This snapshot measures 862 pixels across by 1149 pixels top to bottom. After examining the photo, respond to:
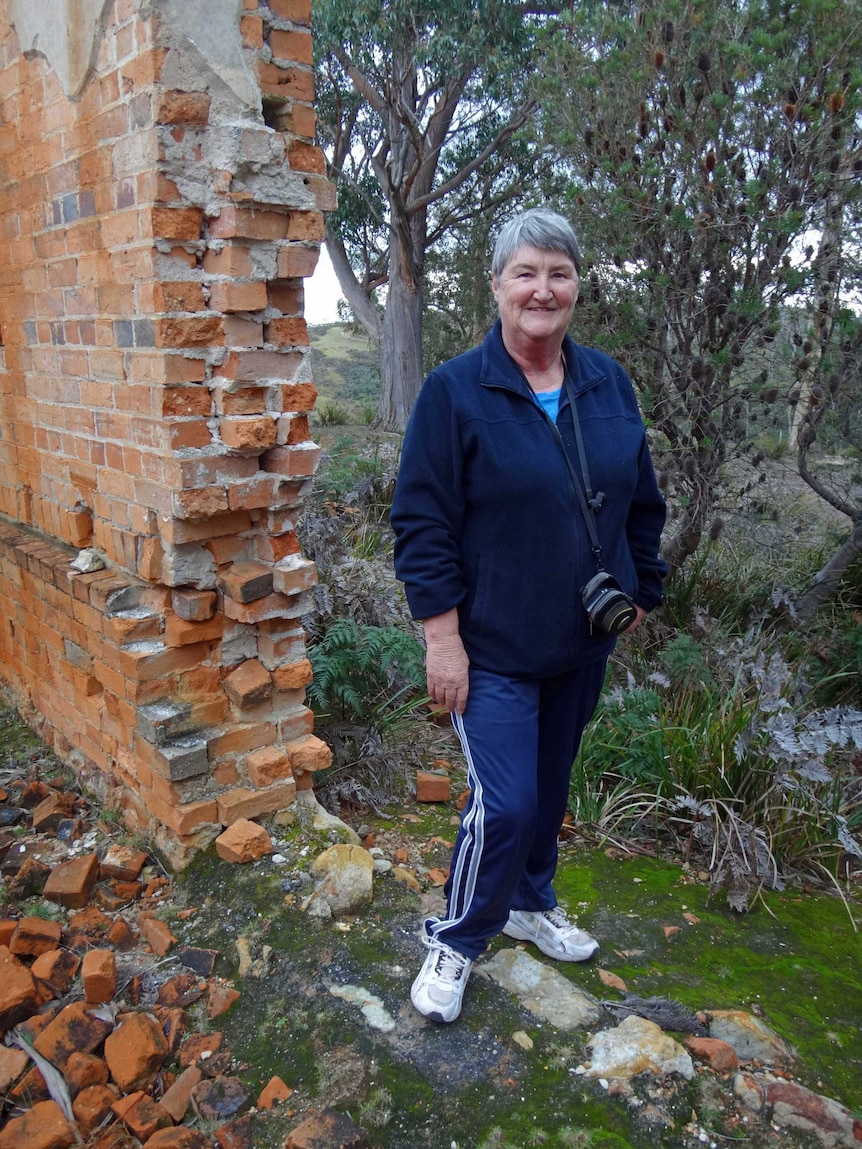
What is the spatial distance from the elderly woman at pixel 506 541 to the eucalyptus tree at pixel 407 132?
33.8ft

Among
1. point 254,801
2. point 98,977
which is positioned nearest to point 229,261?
point 254,801

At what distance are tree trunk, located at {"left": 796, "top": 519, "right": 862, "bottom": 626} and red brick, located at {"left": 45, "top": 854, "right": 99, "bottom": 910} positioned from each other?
4.12 meters

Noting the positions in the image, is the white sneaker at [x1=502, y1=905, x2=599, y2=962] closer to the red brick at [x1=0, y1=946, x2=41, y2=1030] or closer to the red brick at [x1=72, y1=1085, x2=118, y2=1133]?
the red brick at [x1=72, y1=1085, x2=118, y2=1133]

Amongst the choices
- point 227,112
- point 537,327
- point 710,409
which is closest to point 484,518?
point 537,327

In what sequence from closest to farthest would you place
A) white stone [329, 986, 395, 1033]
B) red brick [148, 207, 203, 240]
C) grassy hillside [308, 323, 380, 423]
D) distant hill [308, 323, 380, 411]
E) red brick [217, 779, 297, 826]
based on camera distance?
1. white stone [329, 986, 395, 1033]
2. red brick [148, 207, 203, 240]
3. red brick [217, 779, 297, 826]
4. grassy hillside [308, 323, 380, 423]
5. distant hill [308, 323, 380, 411]

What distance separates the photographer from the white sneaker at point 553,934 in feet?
8.46

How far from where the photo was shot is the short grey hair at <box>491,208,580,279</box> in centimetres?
217

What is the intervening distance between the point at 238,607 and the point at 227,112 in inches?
61.4

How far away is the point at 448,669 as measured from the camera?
2.20 metres

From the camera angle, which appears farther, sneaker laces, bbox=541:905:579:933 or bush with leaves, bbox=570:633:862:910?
bush with leaves, bbox=570:633:862:910

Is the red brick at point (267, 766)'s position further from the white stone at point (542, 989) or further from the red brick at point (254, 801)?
the white stone at point (542, 989)

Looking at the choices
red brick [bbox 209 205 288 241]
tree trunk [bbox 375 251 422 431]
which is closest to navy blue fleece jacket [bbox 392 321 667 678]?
red brick [bbox 209 205 288 241]

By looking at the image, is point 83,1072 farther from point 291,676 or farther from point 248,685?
point 291,676

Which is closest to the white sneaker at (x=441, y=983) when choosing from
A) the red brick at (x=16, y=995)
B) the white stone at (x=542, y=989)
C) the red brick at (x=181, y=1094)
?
the white stone at (x=542, y=989)
